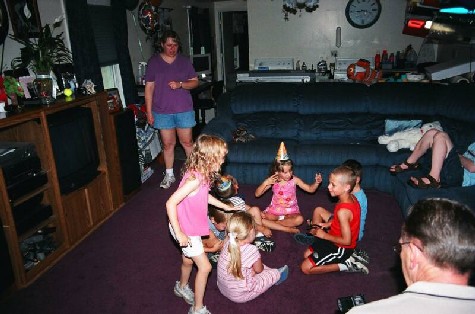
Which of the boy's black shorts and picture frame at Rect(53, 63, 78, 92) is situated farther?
picture frame at Rect(53, 63, 78, 92)

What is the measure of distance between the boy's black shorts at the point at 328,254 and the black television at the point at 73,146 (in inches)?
84.8

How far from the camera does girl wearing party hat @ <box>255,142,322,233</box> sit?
137 inches

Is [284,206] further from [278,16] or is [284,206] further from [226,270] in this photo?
[278,16]

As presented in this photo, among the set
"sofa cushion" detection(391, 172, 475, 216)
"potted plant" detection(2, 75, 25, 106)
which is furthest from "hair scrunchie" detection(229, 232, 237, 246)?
"potted plant" detection(2, 75, 25, 106)

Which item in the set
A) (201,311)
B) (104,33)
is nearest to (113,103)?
(104,33)

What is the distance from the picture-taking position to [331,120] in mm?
4727

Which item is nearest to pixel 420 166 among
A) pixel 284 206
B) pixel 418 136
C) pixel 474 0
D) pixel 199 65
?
pixel 418 136

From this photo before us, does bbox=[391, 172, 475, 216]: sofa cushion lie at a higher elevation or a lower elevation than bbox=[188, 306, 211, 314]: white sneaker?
higher

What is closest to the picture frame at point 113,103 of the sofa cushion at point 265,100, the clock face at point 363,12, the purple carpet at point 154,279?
the purple carpet at point 154,279

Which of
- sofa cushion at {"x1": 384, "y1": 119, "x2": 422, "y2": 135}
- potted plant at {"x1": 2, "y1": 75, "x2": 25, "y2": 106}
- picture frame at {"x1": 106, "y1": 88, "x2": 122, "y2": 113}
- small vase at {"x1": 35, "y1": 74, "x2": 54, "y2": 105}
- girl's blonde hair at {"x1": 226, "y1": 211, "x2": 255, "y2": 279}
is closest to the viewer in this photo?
girl's blonde hair at {"x1": 226, "y1": 211, "x2": 255, "y2": 279}

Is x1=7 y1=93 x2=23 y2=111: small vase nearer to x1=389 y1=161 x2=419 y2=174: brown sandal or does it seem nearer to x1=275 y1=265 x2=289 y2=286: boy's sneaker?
x1=275 y1=265 x2=289 y2=286: boy's sneaker

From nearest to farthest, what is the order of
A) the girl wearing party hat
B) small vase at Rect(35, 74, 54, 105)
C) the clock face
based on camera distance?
small vase at Rect(35, 74, 54, 105)
the girl wearing party hat
the clock face

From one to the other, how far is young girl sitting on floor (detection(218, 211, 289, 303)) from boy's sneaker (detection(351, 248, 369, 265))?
0.66 meters

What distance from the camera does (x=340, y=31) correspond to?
7199 mm
